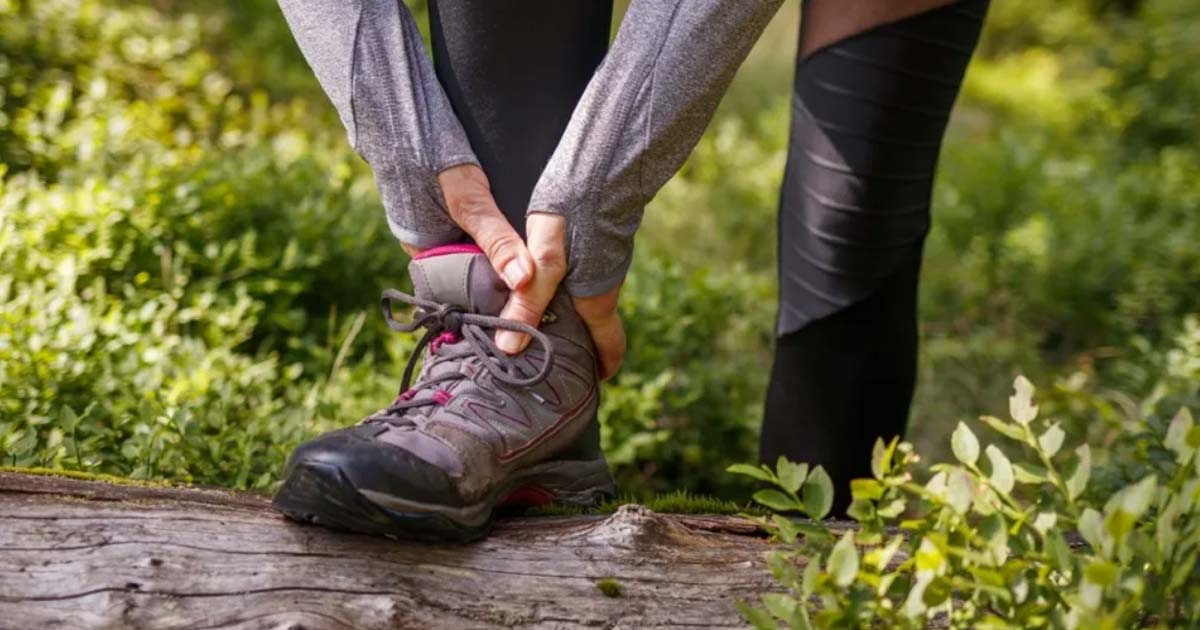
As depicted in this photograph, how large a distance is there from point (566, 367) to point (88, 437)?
0.73 metres

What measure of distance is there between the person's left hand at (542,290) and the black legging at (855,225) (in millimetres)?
225

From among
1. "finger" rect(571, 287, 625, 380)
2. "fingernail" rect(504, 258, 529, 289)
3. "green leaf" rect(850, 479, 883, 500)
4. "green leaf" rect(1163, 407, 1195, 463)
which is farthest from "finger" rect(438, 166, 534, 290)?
"green leaf" rect(1163, 407, 1195, 463)

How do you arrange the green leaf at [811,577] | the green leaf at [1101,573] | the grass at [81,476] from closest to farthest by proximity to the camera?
1. the green leaf at [1101,573]
2. the green leaf at [811,577]
3. the grass at [81,476]

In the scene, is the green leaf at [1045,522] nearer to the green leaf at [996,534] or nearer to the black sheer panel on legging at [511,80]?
the green leaf at [996,534]

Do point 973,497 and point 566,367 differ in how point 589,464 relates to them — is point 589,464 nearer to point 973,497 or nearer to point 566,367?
point 566,367

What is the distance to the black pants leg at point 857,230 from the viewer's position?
5.86 feet

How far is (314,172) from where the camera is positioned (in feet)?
9.88

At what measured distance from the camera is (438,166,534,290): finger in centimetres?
147

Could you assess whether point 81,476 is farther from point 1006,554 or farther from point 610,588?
point 1006,554

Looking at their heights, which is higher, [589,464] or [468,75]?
[468,75]

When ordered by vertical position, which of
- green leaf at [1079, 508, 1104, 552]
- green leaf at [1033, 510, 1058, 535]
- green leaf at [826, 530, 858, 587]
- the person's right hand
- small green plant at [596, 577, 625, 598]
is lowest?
small green plant at [596, 577, 625, 598]

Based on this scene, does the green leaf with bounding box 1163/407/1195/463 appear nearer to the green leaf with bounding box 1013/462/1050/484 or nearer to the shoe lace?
the green leaf with bounding box 1013/462/1050/484

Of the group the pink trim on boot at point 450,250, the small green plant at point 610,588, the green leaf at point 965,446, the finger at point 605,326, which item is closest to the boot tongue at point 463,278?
the pink trim on boot at point 450,250

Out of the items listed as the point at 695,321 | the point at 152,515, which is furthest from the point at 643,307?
the point at 152,515
